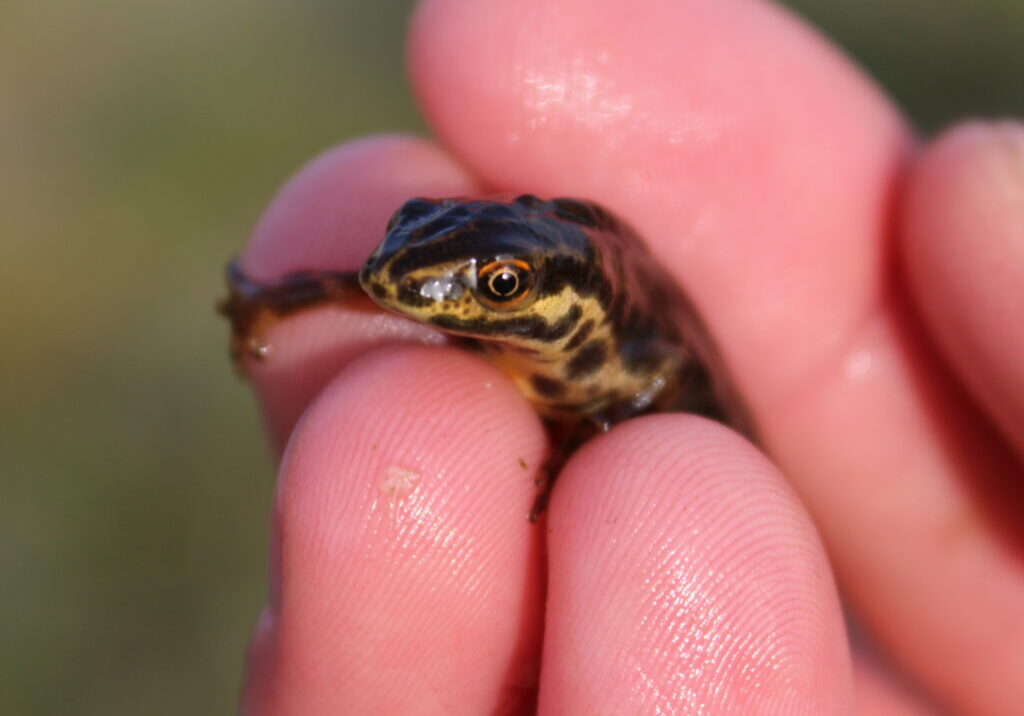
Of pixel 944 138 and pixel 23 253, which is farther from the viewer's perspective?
pixel 23 253

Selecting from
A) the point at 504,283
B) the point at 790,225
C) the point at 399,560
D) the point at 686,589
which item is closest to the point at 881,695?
the point at 686,589

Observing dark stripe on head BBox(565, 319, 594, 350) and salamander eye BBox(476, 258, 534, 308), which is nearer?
salamander eye BBox(476, 258, 534, 308)

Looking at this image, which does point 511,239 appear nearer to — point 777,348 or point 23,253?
point 777,348

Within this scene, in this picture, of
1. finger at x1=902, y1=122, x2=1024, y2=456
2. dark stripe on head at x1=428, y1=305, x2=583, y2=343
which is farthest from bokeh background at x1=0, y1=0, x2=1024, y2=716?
finger at x1=902, y1=122, x2=1024, y2=456

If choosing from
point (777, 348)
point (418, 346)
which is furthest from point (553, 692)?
point (777, 348)

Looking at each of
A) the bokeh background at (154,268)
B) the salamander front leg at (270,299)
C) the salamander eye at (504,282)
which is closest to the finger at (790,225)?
the salamander front leg at (270,299)

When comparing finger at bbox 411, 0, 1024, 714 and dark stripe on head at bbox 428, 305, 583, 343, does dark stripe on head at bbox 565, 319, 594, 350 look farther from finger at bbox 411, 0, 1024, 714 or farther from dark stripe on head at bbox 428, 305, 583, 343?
finger at bbox 411, 0, 1024, 714
